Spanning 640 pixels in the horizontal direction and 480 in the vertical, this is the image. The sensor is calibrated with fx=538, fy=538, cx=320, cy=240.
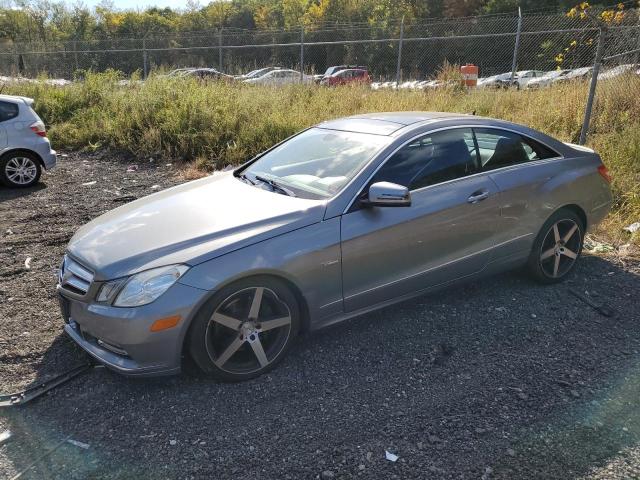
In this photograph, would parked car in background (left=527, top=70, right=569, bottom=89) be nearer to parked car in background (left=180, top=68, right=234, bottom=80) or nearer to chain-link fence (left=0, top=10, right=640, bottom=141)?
chain-link fence (left=0, top=10, right=640, bottom=141)

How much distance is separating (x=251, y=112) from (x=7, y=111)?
174 inches

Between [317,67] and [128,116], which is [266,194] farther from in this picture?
[317,67]

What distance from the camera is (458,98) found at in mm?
11984

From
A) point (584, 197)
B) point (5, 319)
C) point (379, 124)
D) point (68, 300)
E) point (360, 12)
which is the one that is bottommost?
point (5, 319)

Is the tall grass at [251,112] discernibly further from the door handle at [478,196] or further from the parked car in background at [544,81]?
the door handle at [478,196]

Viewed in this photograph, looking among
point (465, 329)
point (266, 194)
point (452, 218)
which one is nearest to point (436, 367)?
point (465, 329)

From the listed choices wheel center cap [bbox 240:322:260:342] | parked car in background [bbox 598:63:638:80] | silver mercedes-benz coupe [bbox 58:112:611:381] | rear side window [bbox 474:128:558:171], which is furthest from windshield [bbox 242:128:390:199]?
parked car in background [bbox 598:63:638:80]

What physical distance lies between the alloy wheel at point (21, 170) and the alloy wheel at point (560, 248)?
8.00 m

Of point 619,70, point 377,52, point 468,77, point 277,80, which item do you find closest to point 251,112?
point 277,80

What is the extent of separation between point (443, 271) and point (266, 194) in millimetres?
1421

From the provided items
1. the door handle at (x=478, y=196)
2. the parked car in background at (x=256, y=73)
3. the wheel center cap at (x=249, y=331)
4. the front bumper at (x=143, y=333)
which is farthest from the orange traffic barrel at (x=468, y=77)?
the front bumper at (x=143, y=333)

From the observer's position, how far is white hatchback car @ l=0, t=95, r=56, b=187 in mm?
8555

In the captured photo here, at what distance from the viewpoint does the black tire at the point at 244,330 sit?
3.15 metres

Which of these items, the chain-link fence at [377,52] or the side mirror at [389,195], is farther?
the chain-link fence at [377,52]
